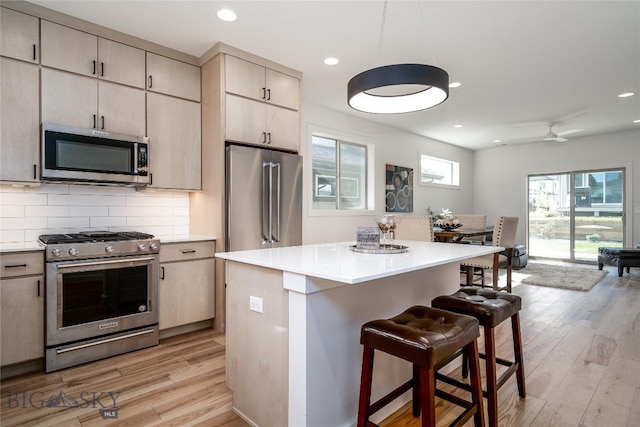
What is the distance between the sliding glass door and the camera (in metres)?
7.01

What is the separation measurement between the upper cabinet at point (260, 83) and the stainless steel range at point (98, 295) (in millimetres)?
1688

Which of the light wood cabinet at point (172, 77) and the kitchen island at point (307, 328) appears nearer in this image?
the kitchen island at point (307, 328)

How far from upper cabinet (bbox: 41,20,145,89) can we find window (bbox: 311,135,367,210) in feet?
8.39

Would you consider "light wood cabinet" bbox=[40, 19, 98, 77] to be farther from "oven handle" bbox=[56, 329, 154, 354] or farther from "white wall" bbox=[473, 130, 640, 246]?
"white wall" bbox=[473, 130, 640, 246]

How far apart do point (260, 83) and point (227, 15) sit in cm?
84

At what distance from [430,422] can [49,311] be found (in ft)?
8.59

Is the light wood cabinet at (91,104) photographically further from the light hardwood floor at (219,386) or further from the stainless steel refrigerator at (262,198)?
the light hardwood floor at (219,386)

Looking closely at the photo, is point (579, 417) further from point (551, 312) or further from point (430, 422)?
point (551, 312)

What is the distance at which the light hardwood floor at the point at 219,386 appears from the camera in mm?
1893

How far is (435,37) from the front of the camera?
3117 mm

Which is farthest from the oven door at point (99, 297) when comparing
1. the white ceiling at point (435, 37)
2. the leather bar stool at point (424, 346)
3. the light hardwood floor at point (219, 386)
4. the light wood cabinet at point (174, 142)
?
the leather bar stool at point (424, 346)

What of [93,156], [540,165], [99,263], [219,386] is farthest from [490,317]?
[540,165]

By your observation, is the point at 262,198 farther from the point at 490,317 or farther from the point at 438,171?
the point at 438,171

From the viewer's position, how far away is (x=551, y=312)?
3879 millimetres
